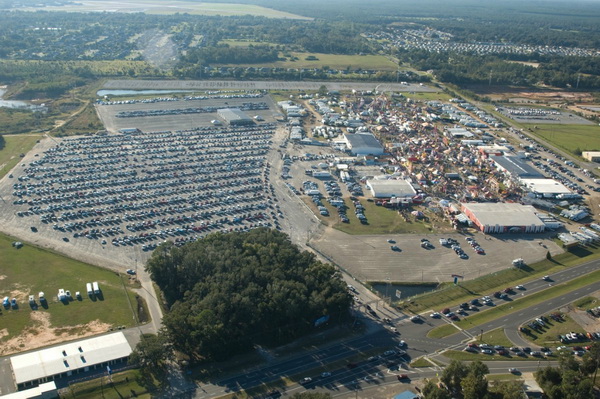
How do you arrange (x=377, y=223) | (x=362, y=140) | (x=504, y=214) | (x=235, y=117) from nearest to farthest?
(x=377, y=223)
(x=504, y=214)
(x=362, y=140)
(x=235, y=117)

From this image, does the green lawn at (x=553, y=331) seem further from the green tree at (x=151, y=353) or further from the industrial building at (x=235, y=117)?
the industrial building at (x=235, y=117)

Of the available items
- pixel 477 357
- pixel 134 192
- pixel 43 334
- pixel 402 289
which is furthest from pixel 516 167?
pixel 43 334

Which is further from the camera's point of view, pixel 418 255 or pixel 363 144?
pixel 363 144

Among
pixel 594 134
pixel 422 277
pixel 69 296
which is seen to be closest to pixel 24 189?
pixel 69 296

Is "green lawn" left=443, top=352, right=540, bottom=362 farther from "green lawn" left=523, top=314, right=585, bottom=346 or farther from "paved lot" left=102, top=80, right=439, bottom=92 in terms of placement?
"paved lot" left=102, top=80, right=439, bottom=92

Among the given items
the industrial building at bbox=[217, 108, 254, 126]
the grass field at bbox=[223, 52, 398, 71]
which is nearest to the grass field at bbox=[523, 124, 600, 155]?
the industrial building at bbox=[217, 108, 254, 126]

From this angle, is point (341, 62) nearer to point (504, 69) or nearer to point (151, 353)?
point (504, 69)
